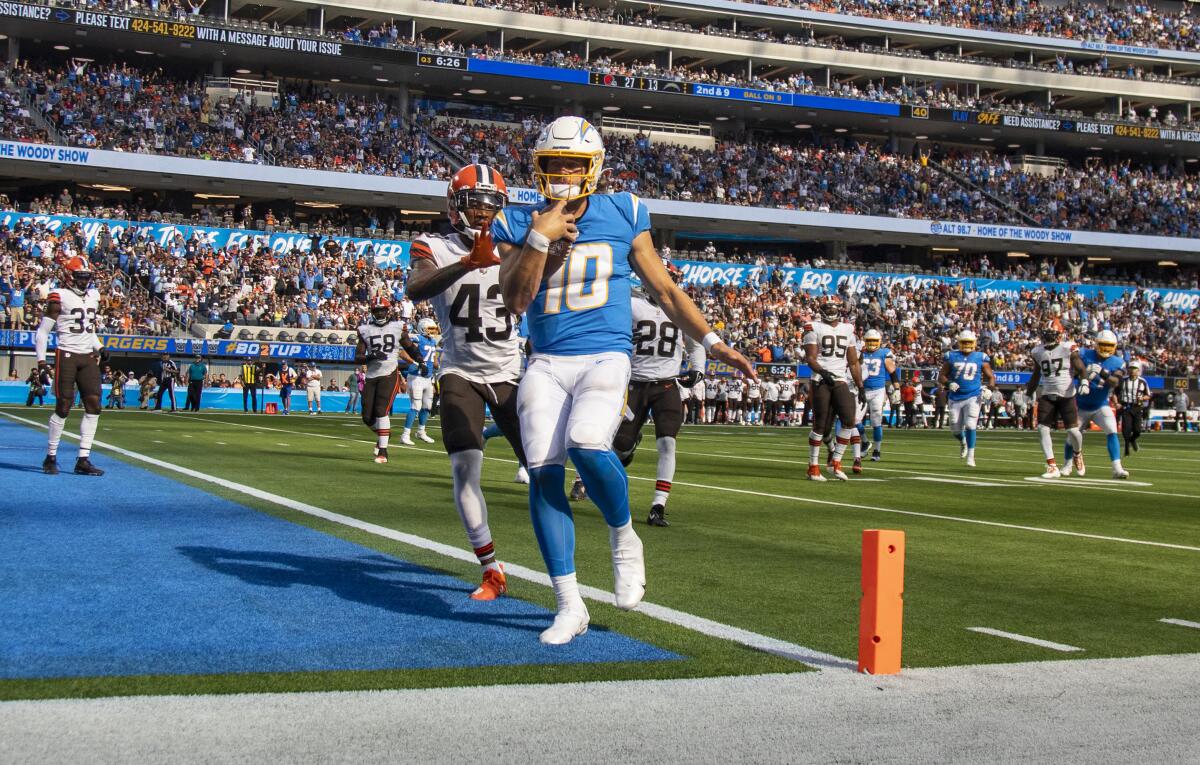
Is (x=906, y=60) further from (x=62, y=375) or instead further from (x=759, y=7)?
(x=62, y=375)

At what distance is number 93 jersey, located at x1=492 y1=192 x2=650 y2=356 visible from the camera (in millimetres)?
5691

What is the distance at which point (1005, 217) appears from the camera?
60875mm

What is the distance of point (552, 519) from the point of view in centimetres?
562

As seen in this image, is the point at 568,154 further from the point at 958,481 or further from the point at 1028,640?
the point at 958,481

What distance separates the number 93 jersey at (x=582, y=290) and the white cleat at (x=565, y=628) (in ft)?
3.87

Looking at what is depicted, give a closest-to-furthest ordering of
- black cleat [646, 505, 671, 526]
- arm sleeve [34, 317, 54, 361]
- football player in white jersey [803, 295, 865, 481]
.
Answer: black cleat [646, 505, 671, 526], arm sleeve [34, 317, 54, 361], football player in white jersey [803, 295, 865, 481]

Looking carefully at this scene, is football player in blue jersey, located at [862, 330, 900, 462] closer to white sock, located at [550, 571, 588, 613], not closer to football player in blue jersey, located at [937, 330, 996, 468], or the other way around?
football player in blue jersey, located at [937, 330, 996, 468]

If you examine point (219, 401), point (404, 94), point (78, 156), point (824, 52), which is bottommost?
point (219, 401)

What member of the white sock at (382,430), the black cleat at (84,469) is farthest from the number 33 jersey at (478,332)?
the white sock at (382,430)

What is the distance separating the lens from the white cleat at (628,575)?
223 inches

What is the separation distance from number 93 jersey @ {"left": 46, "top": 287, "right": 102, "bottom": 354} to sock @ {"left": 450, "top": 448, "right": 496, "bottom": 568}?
24.5ft

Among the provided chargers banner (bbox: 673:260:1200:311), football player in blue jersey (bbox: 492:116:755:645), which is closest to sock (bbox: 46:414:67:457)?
football player in blue jersey (bbox: 492:116:755:645)

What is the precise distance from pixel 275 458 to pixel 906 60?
55070mm

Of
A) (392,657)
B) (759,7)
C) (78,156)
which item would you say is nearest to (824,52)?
(759,7)
